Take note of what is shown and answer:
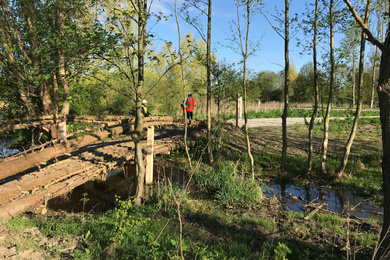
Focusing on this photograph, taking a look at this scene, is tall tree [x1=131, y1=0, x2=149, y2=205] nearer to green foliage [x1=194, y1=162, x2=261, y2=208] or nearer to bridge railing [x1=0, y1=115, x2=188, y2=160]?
green foliage [x1=194, y1=162, x2=261, y2=208]

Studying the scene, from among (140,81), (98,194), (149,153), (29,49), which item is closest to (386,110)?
(140,81)

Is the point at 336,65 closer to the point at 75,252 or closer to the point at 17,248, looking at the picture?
the point at 75,252

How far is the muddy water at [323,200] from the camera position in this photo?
267 inches

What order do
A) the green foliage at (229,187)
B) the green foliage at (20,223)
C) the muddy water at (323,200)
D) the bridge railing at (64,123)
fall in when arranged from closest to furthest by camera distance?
the green foliage at (20,223), the muddy water at (323,200), the green foliage at (229,187), the bridge railing at (64,123)

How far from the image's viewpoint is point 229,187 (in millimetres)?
7523

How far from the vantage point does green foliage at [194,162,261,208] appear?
7121 mm

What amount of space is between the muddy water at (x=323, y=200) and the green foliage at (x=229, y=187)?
84 cm

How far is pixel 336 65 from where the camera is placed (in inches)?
323

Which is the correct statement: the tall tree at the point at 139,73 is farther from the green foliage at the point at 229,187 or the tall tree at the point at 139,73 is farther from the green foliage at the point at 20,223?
the green foliage at the point at 229,187

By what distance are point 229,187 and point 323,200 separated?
9.26 ft

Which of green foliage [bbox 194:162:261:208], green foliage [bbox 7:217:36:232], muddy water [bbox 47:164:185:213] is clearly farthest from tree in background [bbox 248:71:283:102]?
green foliage [bbox 7:217:36:232]

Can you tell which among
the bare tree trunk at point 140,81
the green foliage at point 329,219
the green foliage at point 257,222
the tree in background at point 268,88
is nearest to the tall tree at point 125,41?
the bare tree trunk at point 140,81

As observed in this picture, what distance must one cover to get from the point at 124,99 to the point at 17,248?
16172mm

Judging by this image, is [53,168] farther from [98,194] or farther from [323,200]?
[323,200]
